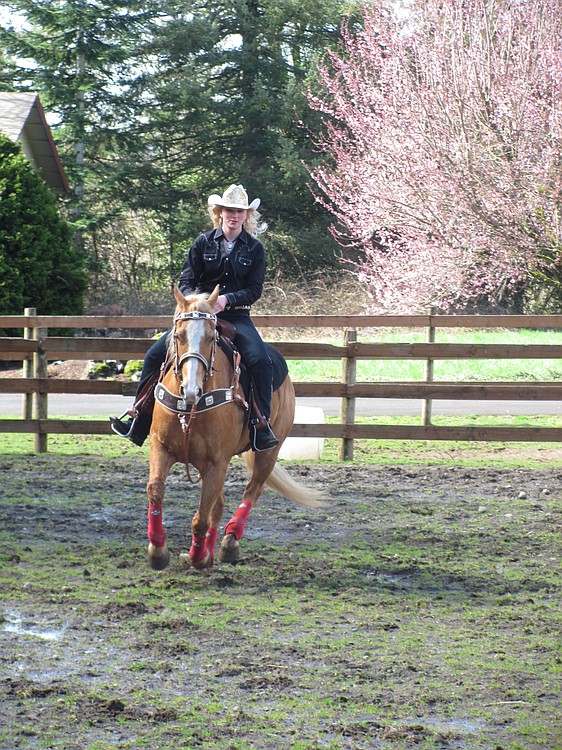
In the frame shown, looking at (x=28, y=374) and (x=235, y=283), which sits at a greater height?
(x=235, y=283)

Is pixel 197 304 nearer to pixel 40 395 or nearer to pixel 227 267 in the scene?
pixel 227 267

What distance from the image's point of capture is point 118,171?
91.4 feet

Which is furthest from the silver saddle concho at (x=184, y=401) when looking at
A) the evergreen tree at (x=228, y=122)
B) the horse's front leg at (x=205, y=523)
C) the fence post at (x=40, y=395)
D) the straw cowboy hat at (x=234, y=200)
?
the evergreen tree at (x=228, y=122)

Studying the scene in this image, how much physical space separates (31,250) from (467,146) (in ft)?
28.9

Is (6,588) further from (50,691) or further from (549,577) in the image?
(549,577)

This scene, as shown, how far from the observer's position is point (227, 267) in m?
6.28

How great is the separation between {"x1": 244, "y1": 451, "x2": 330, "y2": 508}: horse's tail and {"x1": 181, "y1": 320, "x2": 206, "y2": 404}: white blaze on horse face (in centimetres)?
142

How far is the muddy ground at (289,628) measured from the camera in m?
3.55

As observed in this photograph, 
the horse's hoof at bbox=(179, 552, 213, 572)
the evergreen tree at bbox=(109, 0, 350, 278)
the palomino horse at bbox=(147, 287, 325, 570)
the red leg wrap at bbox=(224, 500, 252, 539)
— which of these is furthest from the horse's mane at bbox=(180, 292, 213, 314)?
the evergreen tree at bbox=(109, 0, 350, 278)

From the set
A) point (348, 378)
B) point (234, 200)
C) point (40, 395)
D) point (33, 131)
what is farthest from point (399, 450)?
point (33, 131)

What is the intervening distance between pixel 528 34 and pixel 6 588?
55.5 feet

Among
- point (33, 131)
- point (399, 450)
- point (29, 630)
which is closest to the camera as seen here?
point (29, 630)

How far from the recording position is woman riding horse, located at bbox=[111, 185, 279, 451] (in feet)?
20.3

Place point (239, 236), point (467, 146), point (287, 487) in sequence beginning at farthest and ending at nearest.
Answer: point (467, 146), point (287, 487), point (239, 236)
